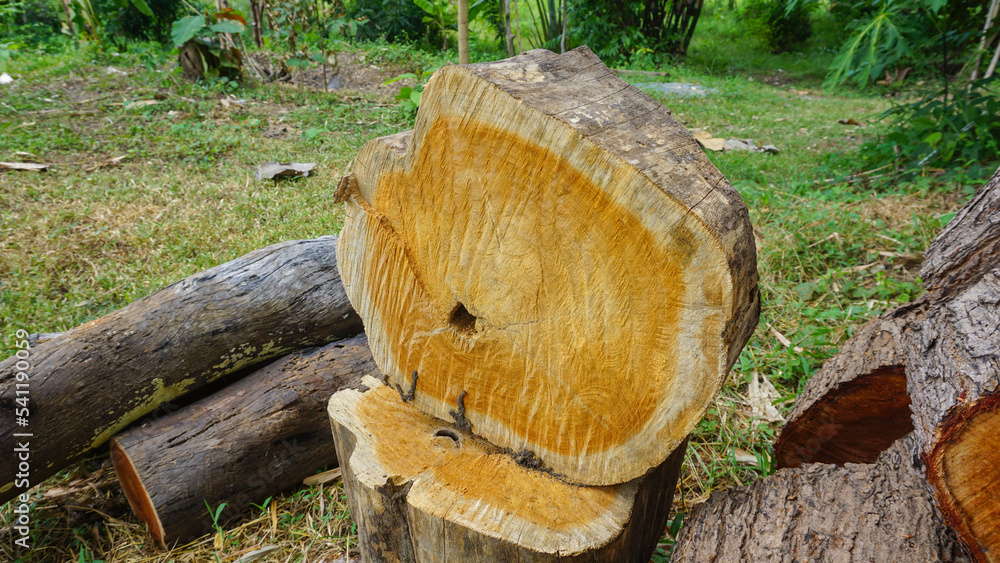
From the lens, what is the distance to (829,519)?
1.19 meters

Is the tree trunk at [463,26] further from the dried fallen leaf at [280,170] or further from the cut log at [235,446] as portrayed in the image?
the cut log at [235,446]

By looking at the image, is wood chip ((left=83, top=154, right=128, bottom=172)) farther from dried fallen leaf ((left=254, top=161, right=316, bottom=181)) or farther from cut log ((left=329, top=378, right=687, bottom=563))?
cut log ((left=329, top=378, right=687, bottom=563))

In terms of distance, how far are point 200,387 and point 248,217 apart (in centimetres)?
191

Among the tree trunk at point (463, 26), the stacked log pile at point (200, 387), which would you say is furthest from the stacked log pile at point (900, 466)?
the tree trunk at point (463, 26)

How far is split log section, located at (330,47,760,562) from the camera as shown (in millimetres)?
1036

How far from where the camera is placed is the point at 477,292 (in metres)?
1.35

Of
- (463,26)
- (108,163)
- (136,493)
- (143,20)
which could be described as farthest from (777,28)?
(136,493)

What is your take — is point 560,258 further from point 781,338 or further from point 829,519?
point 781,338

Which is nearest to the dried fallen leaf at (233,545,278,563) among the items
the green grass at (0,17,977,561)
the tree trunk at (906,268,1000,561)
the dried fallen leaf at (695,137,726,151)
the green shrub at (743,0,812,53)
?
the green grass at (0,17,977,561)

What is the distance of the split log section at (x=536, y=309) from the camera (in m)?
1.04

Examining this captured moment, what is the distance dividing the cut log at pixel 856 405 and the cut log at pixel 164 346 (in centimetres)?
170

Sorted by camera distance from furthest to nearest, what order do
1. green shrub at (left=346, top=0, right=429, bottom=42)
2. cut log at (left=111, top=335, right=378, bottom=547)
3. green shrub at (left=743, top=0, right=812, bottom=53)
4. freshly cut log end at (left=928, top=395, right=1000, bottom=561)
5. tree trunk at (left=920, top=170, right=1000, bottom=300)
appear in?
1. green shrub at (left=743, top=0, right=812, bottom=53)
2. green shrub at (left=346, top=0, right=429, bottom=42)
3. cut log at (left=111, top=335, right=378, bottom=547)
4. tree trunk at (left=920, top=170, right=1000, bottom=300)
5. freshly cut log end at (left=928, top=395, right=1000, bottom=561)

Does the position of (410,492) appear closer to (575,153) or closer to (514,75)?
(575,153)

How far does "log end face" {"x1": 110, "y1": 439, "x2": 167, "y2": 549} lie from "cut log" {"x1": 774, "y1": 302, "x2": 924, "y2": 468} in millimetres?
2008
